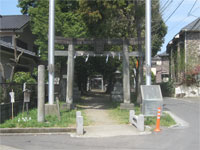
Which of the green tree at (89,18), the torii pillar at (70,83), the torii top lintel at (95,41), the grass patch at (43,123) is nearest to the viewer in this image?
the grass patch at (43,123)

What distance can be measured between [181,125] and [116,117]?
319 cm

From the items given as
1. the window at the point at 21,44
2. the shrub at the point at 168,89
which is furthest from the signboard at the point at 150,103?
the shrub at the point at 168,89

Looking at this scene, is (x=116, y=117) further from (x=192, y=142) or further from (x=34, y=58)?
(x=34, y=58)

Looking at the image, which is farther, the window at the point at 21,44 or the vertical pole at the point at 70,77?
the window at the point at 21,44

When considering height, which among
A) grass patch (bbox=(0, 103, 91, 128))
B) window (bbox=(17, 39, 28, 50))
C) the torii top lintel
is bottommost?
grass patch (bbox=(0, 103, 91, 128))

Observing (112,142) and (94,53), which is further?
(94,53)

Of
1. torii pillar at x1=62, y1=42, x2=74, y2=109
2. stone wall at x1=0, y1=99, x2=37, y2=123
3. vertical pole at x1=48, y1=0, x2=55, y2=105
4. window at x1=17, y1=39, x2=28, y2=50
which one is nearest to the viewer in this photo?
stone wall at x1=0, y1=99, x2=37, y2=123

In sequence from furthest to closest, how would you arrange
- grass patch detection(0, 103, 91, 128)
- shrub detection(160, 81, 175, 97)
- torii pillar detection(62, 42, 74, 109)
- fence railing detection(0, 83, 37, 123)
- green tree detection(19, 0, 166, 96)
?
shrub detection(160, 81, 175, 97) → torii pillar detection(62, 42, 74, 109) → green tree detection(19, 0, 166, 96) → fence railing detection(0, 83, 37, 123) → grass patch detection(0, 103, 91, 128)

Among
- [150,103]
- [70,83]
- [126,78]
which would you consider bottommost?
[150,103]

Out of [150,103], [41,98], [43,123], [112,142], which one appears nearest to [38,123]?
→ [43,123]

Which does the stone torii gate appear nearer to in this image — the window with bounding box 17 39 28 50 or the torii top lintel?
the torii top lintel

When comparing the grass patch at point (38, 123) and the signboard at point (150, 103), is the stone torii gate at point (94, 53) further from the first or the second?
the signboard at point (150, 103)

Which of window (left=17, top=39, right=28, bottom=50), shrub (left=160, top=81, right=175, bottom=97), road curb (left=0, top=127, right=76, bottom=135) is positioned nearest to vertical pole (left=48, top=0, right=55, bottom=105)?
road curb (left=0, top=127, right=76, bottom=135)

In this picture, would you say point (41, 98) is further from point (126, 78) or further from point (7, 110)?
point (126, 78)
